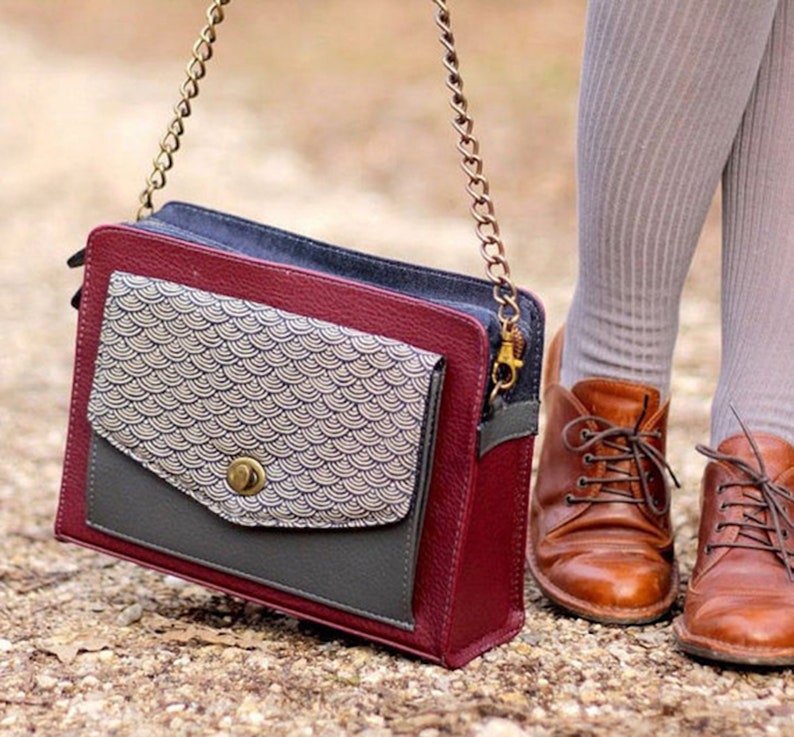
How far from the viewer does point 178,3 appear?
10.0m

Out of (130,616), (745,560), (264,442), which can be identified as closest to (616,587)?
(745,560)

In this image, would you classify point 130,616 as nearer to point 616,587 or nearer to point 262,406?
point 262,406

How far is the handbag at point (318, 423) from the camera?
140cm

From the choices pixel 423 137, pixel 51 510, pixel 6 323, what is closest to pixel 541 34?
pixel 423 137

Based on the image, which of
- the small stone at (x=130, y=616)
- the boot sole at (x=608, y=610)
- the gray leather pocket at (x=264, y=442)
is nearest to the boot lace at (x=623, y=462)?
the boot sole at (x=608, y=610)

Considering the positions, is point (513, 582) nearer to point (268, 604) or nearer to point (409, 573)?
point (409, 573)

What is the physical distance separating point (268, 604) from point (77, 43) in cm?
816

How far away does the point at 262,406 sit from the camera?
146cm

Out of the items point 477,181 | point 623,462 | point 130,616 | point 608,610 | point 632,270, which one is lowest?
point 130,616

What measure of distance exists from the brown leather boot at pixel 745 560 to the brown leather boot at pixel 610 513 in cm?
6

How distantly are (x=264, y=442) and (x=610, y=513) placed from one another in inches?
16.9

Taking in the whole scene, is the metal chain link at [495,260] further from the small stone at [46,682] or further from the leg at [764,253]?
the small stone at [46,682]

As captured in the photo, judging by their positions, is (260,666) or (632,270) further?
(632,270)

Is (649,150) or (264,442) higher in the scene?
(649,150)
